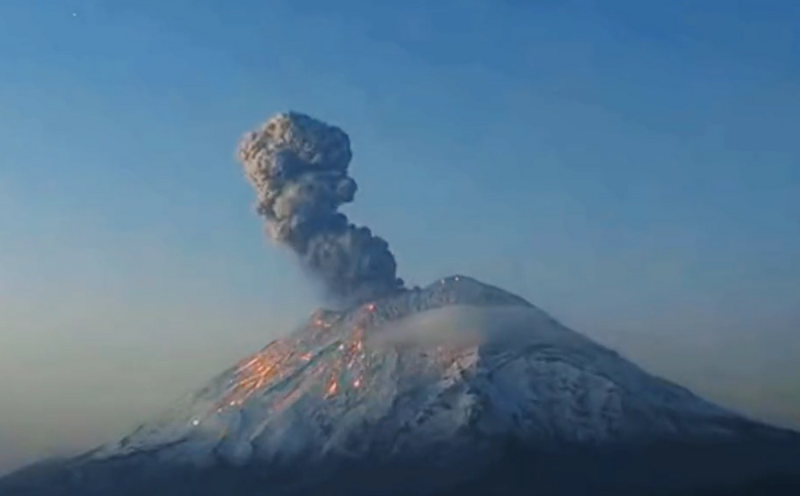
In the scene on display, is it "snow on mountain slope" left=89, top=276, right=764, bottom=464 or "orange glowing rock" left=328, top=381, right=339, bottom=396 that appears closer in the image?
"snow on mountain slope" left=89, top=276, right=764, bottom=464

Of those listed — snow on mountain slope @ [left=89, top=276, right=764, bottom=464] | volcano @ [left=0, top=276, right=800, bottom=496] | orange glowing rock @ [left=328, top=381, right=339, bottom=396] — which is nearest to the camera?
volcano @ [left=0, top=276, right=800, bottom=496]

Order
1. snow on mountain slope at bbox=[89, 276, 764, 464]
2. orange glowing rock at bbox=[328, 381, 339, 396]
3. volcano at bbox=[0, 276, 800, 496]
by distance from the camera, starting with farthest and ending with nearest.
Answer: orange glowing rock at bbox=[328, 381, 339, 396] → snow on mountain slope at bbox=[89, 276, 764, 464] → volcano at bbox=[0, 276, 800, 496]

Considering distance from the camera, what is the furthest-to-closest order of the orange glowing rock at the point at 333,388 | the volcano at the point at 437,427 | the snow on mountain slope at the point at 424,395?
the orange glowing rock at the point at 333,388 < the snow on mountain slope at the point at 424,395 < the volcano at the point at 437,427

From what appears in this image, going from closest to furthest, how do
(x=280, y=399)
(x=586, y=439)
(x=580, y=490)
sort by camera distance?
(x=580, y=490) → (x=586, y=439) → (x=280, y=399)

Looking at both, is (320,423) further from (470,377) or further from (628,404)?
(628,404)

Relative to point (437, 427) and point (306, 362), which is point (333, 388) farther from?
point (437, 427)

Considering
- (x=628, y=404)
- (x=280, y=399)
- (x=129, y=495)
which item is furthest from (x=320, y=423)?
(x=628, y=404)
